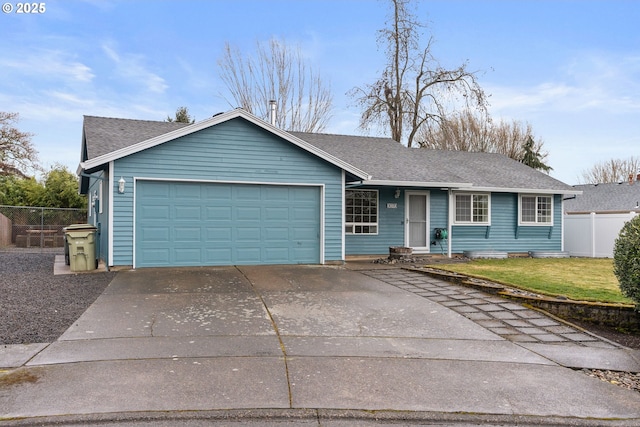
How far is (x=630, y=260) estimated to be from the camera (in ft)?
23.3

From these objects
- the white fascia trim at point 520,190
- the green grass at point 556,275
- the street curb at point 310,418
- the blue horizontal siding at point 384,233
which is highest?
the white fascia trim at point 520,190

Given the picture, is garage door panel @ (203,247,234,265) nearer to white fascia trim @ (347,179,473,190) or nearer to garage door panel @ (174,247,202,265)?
garage door panel @ (174,247,202,265)

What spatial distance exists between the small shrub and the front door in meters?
8.77

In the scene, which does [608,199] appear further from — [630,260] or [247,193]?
[630,260]

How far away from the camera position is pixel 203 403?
4047mm

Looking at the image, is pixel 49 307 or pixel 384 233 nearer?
pixel 49 307

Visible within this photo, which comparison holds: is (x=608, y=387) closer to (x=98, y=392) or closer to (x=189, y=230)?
(x=98, y=392)

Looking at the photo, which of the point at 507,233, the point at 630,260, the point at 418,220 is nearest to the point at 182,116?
the point at 418,220

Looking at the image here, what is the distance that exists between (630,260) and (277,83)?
25.0 metres

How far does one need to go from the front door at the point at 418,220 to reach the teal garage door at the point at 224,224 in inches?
170

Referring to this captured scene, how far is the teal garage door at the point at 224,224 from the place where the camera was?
37.9 feet

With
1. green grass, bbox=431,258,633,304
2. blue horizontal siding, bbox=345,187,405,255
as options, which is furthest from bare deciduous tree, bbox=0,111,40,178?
green grass, bbox=431,258,633,304

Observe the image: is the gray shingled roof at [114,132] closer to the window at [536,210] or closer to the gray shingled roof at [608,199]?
the window at [536,210]

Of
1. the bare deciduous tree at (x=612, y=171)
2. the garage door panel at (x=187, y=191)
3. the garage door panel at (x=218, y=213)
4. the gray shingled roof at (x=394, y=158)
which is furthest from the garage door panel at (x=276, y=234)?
the bare deciduous tree at (x=612, y=171)
